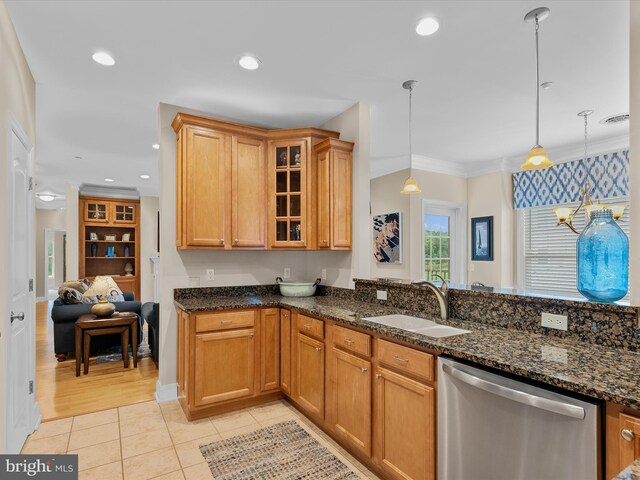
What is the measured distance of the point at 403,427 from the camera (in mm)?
1921

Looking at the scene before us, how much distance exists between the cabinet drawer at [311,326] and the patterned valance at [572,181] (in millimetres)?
3929

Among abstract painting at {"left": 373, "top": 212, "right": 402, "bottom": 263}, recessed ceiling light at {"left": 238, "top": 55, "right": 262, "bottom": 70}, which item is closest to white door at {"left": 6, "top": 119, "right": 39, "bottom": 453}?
recessed ceiling light at {"left": 238, "top": 55, "right": 262, "bottom": 70}

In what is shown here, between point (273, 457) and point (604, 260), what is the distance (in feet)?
7.12

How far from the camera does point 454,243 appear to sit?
19.4 ft

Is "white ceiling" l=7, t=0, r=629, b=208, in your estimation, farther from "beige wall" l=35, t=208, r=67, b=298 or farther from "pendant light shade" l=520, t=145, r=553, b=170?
"beige wall" l=35, t=208, r=67, b=298

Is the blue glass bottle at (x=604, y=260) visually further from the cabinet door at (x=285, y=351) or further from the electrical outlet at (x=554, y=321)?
the cabinet door at (x=285, y=351)

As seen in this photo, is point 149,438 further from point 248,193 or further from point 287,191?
point 287,191

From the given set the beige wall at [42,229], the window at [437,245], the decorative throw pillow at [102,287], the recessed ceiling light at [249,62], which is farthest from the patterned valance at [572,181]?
the beige wall at [42,229]

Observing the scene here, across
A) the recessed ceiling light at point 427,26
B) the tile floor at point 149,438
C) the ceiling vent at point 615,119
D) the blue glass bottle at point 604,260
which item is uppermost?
the recessed ceiling light at point 427,26

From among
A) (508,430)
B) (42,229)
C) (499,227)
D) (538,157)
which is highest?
(538,157)

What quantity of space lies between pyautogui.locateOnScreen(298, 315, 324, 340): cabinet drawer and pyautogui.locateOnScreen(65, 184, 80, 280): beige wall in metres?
6.17

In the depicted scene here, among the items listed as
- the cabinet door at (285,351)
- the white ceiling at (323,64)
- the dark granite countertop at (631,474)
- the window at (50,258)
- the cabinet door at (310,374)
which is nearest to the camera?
the dark granite countertop at (631,474)

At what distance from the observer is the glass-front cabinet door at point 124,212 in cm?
795

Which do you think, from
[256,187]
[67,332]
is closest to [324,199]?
[256,187]
